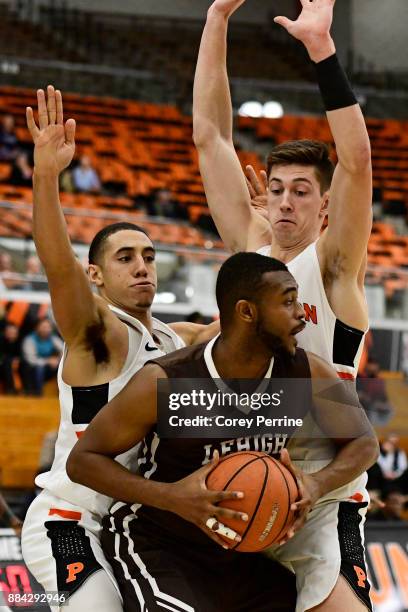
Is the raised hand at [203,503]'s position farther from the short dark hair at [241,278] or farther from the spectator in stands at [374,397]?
the spectator in stands at [374,397]

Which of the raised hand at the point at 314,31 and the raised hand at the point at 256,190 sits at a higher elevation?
the raised hand at the point at 314,31

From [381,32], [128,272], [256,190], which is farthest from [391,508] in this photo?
[381,32]

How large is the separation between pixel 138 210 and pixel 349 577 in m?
11.8

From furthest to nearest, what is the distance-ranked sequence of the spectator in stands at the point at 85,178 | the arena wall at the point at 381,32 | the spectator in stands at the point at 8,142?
the arena wall at the point at 381,32, the spectator in stands at the point at 8,142, the spectator in stands at the point at 85,178

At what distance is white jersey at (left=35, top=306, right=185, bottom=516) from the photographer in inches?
155

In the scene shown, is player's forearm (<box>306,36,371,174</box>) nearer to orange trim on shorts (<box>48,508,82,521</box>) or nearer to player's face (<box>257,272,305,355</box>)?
player's face (<box>257,272,305,355</box>)

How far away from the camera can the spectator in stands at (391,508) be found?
10.1 metres

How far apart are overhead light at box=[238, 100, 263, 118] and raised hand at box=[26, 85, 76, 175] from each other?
17194mm

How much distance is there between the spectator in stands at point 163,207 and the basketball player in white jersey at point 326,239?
10.9m

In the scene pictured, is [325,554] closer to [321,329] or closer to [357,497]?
[357,497]

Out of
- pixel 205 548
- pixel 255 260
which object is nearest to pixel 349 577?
pixel 205 548

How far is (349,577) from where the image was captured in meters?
3.81

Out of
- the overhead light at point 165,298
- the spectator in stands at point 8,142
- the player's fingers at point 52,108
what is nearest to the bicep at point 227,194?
the player's fingers at point 52,108

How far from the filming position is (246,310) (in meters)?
3.48
